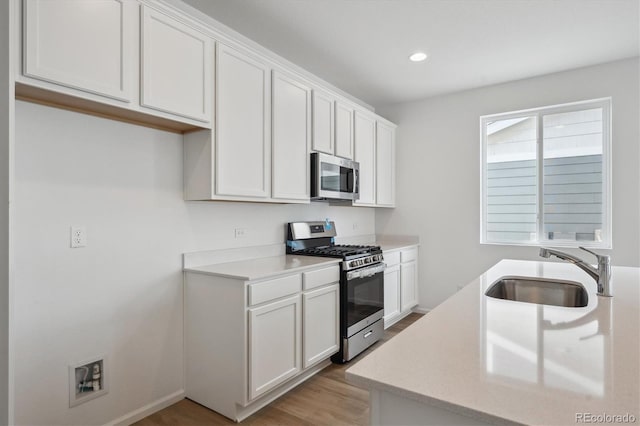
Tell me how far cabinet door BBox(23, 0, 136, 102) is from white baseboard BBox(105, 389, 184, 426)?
5.92ft

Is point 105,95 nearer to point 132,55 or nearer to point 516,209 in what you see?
point 132,55

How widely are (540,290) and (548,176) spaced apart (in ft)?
7.46

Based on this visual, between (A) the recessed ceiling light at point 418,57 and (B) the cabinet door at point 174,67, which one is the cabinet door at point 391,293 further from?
(B) the cabinet door at point 174,67

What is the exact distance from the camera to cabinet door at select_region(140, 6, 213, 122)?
6.25 ft

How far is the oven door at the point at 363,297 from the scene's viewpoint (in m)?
2.95

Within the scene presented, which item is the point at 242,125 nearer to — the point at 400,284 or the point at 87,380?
the point at 87,380

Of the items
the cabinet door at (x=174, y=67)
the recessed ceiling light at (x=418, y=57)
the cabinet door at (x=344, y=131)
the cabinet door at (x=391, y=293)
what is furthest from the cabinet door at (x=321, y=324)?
the recessed ceiling light at (x=418, y=57)

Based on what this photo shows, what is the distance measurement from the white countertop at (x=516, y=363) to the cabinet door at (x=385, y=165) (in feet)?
9.49

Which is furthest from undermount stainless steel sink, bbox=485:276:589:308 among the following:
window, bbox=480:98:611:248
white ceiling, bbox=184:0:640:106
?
window, bbox=480:98:611:248

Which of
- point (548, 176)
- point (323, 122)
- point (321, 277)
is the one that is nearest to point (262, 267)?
point (321, 277)

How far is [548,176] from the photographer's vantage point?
376cm

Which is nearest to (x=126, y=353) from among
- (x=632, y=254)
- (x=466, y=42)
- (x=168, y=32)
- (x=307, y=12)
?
(x=168, y=32)

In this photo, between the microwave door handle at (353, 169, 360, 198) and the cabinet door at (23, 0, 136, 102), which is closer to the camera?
the cabinet door at (23, 0, 136, 102)
